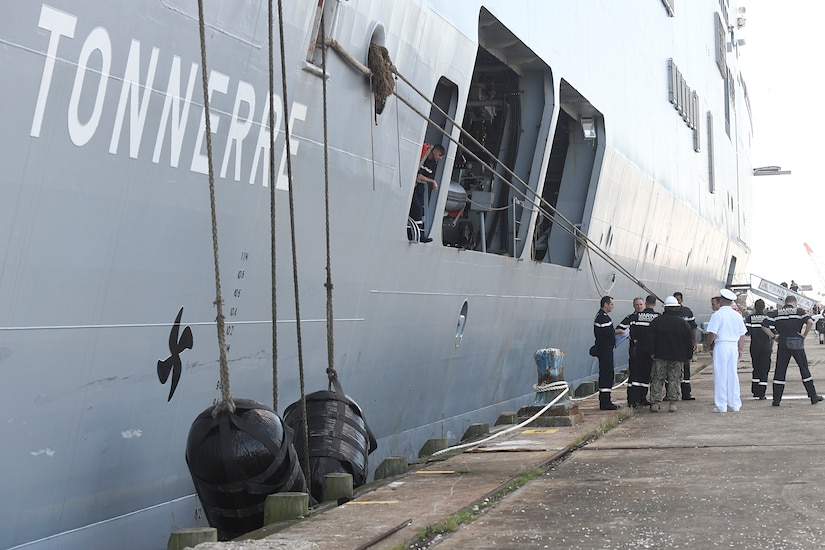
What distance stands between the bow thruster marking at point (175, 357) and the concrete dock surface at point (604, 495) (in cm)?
121

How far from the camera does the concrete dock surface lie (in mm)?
4934

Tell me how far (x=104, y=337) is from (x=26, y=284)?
0.64m

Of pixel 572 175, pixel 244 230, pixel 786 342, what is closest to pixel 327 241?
pixel 244 230

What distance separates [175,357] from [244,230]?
3.37 feet

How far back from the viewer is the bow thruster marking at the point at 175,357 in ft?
19.2

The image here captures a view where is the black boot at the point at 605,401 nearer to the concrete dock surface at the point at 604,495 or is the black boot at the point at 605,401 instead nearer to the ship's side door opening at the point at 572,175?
the concrete dock surface at the point at 604,495

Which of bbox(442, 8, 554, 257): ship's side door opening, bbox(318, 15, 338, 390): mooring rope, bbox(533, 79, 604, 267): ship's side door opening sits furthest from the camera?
bbox(533, 79, 604, 267): ship's side door opening

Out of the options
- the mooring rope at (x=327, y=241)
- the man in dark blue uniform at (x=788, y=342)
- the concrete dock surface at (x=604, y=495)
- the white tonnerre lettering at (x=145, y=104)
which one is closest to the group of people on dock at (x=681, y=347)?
the man in dark blue uniform at (x=788, y=342)

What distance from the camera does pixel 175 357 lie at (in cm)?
594

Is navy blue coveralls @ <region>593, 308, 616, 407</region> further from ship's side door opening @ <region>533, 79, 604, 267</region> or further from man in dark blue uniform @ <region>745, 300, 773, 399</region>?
ship's side door opening @ <region>533, 79, 604, 267</region>

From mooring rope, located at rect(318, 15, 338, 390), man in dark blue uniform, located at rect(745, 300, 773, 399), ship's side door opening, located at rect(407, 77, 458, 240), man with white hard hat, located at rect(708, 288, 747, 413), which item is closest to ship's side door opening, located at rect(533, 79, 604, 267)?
man in dark blue uniform, located at rect(745, 300, 773, 399)

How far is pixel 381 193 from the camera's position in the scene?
8.24 meters

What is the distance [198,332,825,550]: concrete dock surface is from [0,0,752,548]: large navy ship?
1064 millimetres

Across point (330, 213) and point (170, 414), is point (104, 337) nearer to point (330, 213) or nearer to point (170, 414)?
point (170, 414)
